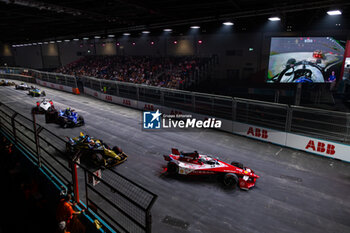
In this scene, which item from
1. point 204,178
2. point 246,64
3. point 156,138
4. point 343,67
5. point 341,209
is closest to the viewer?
point 341,209

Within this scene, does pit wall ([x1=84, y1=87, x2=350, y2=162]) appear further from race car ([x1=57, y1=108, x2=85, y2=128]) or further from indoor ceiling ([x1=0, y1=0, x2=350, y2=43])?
indoor ceiling ([x1=0, y1=0, x2=350, y2=43])

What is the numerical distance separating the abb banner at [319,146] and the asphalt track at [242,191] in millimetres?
314

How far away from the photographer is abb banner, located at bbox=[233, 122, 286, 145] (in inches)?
469

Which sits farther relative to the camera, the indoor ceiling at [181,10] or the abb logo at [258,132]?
the indoor ceiling at [181,10]

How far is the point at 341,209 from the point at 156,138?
8.60 m

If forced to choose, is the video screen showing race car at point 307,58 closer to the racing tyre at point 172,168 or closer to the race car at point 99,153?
the racing tyre at point 172,168

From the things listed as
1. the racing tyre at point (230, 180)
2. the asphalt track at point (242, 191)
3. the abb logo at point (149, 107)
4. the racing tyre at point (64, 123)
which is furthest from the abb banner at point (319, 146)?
the racing tyre at point (64, 123)

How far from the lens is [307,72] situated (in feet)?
66.0

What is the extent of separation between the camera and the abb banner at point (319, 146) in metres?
10.1

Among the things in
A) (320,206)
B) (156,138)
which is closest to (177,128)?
(156,138)

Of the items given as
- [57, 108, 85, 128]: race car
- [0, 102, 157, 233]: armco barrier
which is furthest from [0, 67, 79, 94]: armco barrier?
[0, 102, 157, 233]: armco barrier

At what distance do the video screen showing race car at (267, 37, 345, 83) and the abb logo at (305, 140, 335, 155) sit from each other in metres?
11.3

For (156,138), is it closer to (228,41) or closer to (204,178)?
(204,178)

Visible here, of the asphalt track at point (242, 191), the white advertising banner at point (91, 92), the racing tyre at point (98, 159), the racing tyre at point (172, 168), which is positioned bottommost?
the asphalt track at point (242, 191)
